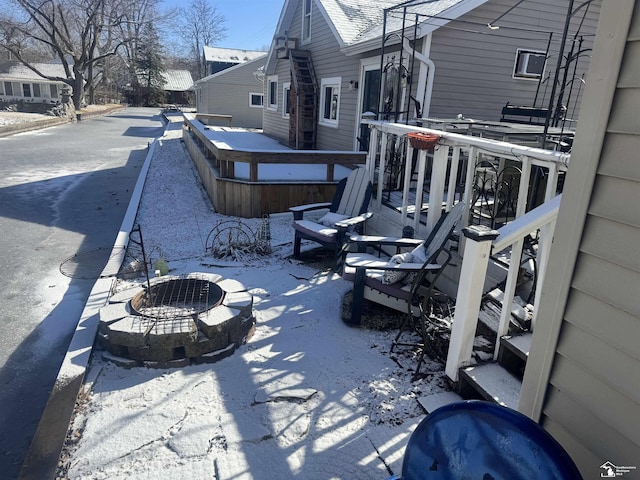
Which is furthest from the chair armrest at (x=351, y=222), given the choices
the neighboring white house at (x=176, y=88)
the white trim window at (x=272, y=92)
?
the neighboring white house at (x=176, y=88)

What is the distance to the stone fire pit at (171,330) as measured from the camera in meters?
2.88

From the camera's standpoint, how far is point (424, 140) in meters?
3.83

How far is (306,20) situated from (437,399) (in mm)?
11469

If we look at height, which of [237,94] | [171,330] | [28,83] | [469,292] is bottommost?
[171,330]

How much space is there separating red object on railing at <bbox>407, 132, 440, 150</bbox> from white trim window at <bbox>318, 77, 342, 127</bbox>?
6264 mm

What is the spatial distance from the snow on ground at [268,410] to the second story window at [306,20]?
992 centimetres

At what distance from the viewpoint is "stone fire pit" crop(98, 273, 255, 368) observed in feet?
9.45

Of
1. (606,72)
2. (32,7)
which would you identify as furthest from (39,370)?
(32,7)

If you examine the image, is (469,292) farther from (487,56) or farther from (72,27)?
(72,27)

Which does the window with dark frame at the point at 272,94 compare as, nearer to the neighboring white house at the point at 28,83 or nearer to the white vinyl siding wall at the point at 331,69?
the white vinyl siding wall at the point at 331,69

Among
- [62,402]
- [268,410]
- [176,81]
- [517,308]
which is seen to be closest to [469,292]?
[517,308]

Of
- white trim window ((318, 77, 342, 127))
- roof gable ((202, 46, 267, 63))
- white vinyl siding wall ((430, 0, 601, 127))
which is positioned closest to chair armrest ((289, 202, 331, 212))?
white vinyl siding wall ((430, 0, 601, 127))

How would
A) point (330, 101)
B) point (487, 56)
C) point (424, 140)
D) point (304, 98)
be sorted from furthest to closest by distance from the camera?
A: point (304, 98) < point (330, 101) < point (487, 56) < point (424, 140)

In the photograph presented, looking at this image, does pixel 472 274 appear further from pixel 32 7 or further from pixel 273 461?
pixel 32 7
